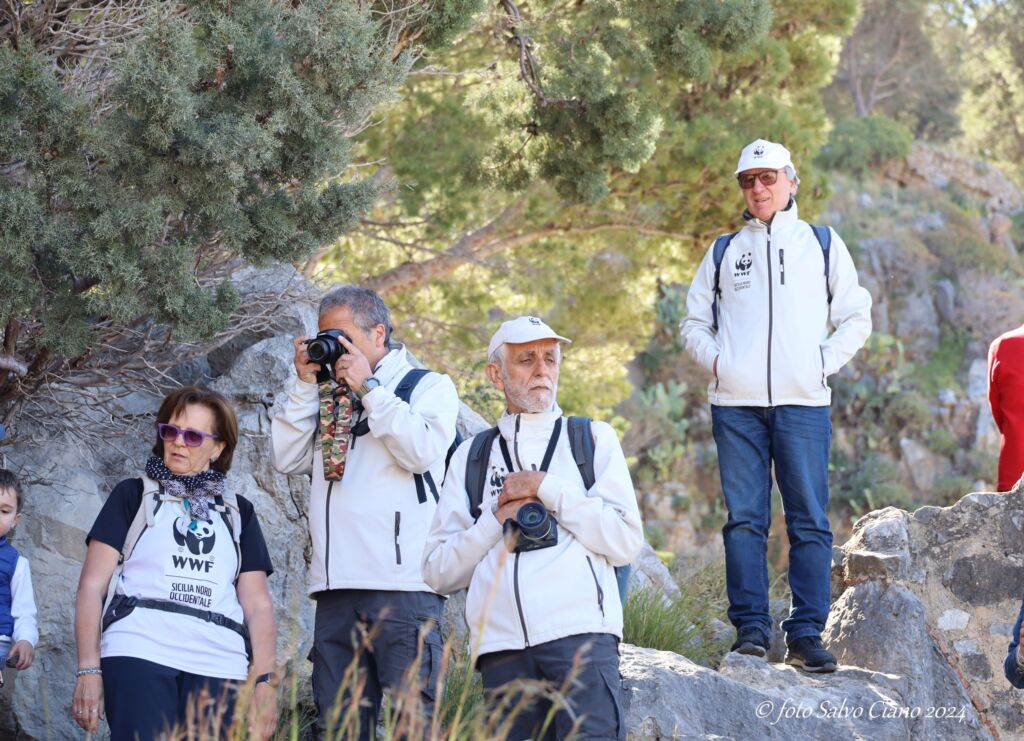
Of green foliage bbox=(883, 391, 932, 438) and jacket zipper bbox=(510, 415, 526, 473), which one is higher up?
green foliage bbox=(883, 391, 932, 438)

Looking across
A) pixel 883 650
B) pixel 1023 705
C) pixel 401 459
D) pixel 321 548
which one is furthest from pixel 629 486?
pixel 1023 705

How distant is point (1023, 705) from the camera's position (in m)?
5.18

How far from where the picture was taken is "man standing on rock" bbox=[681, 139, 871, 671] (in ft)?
16.3

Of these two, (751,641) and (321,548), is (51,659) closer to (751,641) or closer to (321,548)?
(321,548)

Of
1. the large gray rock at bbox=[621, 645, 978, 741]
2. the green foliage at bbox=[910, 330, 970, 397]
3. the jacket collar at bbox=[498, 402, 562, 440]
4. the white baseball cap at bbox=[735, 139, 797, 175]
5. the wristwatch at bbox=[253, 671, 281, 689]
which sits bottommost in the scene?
the large gray rock at bbox=[621, 645, 978, 741]

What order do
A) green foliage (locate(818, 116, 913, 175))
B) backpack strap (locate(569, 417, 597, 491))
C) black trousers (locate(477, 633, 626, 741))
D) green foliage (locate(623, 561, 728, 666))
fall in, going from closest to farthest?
black trousers (locate(477, 633, 626, 741)), backpack strap (locate(569, 417, 597, 491)), green foliage (locate(623, 561, 728, 666)), green foliage (locate(818, 116, 913, 175))

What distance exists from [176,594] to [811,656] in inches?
101

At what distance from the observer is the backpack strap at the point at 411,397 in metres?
4.07

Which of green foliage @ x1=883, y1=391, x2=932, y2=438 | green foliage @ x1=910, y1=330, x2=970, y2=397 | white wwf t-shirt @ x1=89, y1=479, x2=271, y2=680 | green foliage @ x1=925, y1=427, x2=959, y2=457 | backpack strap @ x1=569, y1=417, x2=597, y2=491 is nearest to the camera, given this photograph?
backpack strap @ x1=569, y1=417, x2=597, y2=491

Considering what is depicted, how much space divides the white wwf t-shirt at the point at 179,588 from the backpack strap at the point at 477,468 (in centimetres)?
86

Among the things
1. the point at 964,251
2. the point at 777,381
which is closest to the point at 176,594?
the point at 777,381

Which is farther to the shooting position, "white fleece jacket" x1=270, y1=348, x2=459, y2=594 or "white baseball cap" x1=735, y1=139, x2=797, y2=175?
"white baseball cap" x1=735, y1=139, x2=797, y2=175

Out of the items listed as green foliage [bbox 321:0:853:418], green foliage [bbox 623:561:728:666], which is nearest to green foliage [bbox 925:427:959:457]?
green foliage [bbox 321:0:853:418]

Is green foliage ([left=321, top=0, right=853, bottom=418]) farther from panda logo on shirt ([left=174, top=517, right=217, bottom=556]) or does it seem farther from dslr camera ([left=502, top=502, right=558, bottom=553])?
dslr camera ([left=502, top=502, right=558, bottom=553])
